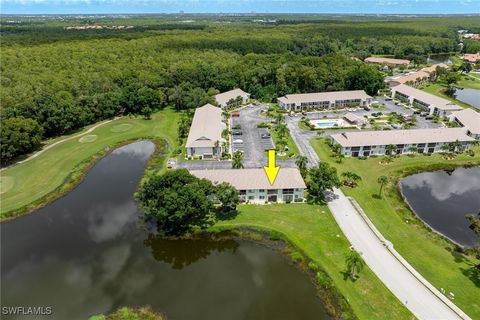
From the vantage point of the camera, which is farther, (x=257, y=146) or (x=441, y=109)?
(x=441, y=109)

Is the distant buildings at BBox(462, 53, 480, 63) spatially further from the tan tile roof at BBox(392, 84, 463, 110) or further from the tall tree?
the tall tree

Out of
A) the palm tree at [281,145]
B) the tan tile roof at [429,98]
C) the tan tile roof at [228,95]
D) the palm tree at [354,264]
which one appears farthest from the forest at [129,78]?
the palm tree at [354,264]

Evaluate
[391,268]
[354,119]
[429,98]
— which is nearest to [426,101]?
[429,98]

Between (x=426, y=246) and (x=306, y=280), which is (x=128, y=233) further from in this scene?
(x=426, y=246)

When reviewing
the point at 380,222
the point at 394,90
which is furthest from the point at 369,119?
the point at 380,222

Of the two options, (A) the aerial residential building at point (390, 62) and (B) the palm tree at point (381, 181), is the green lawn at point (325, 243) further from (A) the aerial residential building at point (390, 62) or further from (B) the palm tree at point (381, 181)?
(A) the aerial residential building at point (390, 62)

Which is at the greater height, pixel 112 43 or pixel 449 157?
pixel 112 43
